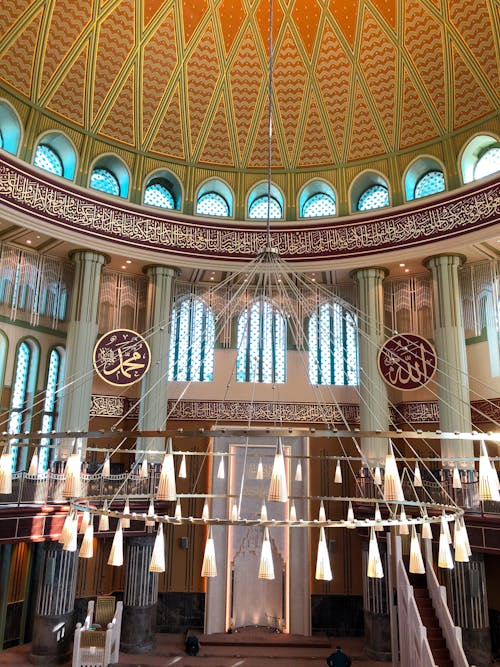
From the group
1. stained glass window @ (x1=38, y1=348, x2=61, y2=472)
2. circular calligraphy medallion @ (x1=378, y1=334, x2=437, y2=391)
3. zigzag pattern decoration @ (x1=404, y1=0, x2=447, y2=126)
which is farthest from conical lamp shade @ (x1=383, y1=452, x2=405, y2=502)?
zigzag pattern decoration @ (x1=404, y1=0, x2=447, y2=126)

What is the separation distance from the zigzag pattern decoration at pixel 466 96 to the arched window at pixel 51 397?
32.8 ft

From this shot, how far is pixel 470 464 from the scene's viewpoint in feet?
33.9

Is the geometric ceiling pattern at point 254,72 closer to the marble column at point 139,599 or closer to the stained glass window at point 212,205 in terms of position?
the stained glass window at point 212,205

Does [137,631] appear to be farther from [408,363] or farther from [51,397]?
[408,363]

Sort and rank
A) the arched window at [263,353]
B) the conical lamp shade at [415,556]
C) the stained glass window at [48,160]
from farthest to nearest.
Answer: the arched window at [263,353]
the stained glass window at [48,160]
the conical lamp shade at [415,556]

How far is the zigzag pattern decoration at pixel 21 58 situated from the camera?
35.9ft

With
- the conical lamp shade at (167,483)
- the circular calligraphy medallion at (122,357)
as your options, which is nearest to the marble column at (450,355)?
the circular calligraphy medallion at (122,357)

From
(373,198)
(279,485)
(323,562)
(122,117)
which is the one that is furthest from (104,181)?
(323,562)

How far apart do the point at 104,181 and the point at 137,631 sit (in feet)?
31.1

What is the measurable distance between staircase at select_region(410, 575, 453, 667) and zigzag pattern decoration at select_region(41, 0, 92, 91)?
1201 centimetres

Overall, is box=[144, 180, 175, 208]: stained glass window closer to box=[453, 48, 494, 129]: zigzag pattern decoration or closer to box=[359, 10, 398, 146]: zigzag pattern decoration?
box=[359, 10, 398, 146]: zigzag pattern decoration

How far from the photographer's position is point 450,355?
36.7 feet

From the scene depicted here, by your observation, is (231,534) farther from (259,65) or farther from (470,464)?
(259,65)

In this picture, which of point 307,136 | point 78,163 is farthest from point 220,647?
point 307,136
